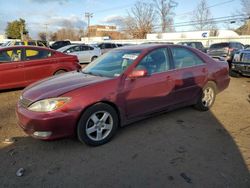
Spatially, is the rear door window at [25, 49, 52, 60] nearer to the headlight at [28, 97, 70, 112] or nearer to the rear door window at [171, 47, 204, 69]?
the headlight at [28, 97, 70, 112]

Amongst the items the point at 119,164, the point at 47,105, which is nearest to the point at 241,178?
the point at 119,164

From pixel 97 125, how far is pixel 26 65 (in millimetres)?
4729

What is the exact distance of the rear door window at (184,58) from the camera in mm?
4659

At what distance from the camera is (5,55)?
7.14 metres

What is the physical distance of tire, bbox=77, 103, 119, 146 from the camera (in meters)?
3.50

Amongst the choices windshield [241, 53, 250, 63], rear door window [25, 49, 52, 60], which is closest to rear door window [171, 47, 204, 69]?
rear door window [25, 49, 52, 60]

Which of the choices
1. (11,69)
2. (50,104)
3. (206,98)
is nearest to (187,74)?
(206,98)

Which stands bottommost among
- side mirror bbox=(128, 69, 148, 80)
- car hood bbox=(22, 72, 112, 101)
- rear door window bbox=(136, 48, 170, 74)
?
car hood bbox=(22, 72, 112, 101)

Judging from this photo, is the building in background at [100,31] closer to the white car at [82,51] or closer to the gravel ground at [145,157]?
the white car at [82,51]

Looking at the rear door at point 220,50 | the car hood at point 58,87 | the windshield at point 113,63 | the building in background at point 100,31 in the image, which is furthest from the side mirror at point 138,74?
the building in background at point 100,31

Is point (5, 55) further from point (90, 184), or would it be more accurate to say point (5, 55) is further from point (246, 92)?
point (246, 92)

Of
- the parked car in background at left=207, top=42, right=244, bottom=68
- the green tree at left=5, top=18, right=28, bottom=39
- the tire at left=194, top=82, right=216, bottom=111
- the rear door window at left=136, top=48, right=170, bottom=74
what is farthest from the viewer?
the green tree at left=5, top=18, right=28, bottom=39

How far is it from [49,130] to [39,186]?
2.60ft

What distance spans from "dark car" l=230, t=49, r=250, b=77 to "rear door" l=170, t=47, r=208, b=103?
488 centimetres
